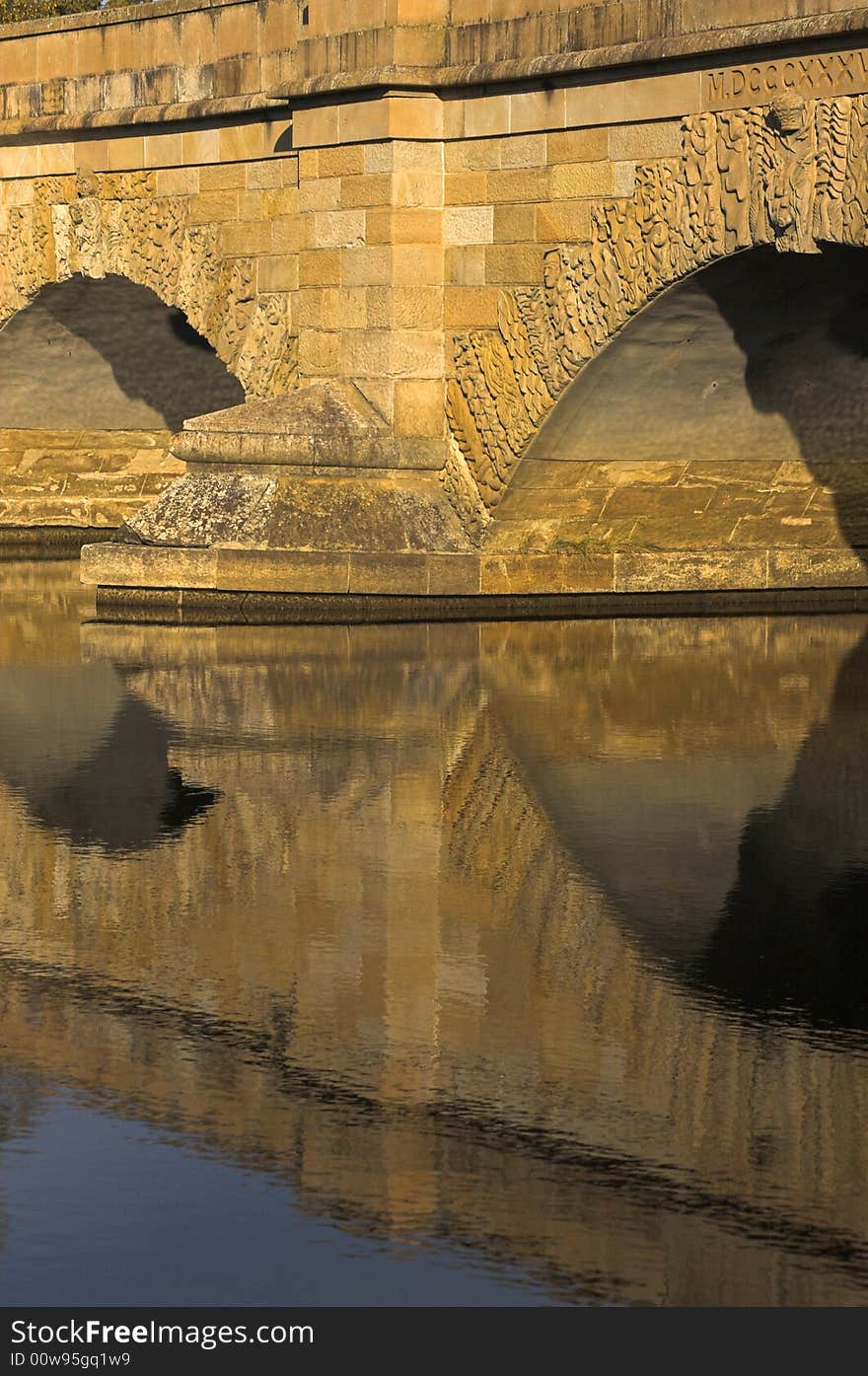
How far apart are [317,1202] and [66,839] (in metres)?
3.43

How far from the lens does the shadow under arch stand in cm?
2155

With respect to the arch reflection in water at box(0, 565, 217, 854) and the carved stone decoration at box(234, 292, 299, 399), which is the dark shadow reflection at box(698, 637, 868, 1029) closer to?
the arch reflection in water at box(0, 565, 217, 854)

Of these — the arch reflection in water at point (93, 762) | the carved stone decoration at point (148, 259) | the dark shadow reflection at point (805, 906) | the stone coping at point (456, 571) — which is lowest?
the stone coping at point (456, 571)

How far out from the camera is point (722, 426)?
1644 centimetres

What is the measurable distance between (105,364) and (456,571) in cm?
777

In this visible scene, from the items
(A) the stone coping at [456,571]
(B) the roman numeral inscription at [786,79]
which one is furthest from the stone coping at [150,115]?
(B) the roman numeral inscription at [786,79]

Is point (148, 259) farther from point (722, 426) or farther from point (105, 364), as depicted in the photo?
point (722, 426)

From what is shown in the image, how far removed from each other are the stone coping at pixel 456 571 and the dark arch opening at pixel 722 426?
0.84ft

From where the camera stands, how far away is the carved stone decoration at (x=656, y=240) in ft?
44.7

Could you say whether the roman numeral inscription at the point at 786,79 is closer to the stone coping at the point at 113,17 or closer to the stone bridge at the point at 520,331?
the stone bridge at the point at 520,331

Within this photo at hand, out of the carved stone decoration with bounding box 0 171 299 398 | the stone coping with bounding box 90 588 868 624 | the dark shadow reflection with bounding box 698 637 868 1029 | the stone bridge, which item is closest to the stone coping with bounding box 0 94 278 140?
the stone bridge

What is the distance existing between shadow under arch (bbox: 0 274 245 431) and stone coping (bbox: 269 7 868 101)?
194 inches

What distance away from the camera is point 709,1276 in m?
4.02

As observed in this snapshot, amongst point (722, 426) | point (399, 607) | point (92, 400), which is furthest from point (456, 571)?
point (92, 400)
